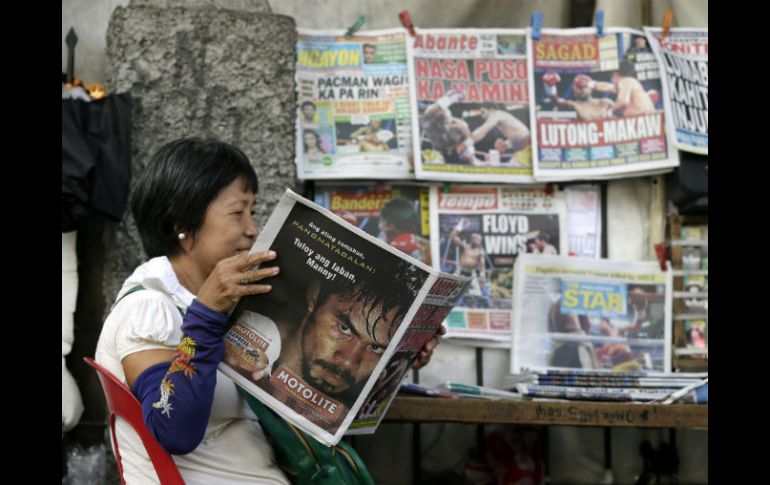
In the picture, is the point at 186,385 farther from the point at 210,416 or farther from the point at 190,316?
the point at 210,416

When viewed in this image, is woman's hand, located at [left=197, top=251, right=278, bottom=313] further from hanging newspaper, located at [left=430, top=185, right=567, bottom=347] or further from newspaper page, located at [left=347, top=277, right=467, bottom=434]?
hanging newspaper, located at [left=430, top=185, right=567, bottom=347]

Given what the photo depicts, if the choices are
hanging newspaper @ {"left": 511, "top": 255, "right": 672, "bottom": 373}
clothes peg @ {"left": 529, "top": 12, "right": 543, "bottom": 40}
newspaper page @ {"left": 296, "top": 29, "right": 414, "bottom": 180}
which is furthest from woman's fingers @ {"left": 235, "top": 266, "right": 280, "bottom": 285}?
clothes peg @ {"left": 529, "top": 12, "right": 543, "bottom": 40}

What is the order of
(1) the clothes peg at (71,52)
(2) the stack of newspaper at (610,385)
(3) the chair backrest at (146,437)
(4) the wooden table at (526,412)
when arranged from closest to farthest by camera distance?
(3) the chair backrest at (146,437)
(4) the wooden table at (526,412)
(2) the stack of newspaper at (610,385)
(1) the clothes peg at (71,52)

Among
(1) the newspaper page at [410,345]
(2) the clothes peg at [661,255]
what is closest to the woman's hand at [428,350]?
(1) the newspaper page at [410,345]

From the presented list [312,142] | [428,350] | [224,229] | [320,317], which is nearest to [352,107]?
[312,142]

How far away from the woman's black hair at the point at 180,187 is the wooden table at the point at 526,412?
4.17 feet

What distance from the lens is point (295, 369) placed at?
6.12ft

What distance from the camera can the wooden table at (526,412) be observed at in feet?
10.1

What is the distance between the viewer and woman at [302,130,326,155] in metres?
3.61

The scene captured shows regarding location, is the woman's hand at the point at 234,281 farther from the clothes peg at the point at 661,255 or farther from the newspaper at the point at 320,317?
the clothes peg at the point at 661,255

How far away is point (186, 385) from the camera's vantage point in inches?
67.7

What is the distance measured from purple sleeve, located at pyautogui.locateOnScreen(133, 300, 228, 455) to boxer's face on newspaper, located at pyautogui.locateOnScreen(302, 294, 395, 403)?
0.58 feet

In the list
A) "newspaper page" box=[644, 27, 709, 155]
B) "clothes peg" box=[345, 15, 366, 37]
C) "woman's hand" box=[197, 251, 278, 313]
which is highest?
"clothes peg" box=[345, 15, 366, 37]

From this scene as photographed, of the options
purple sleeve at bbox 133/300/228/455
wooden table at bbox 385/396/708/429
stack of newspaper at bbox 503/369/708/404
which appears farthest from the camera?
stack of newspaper at bbox 503/369/708/404
